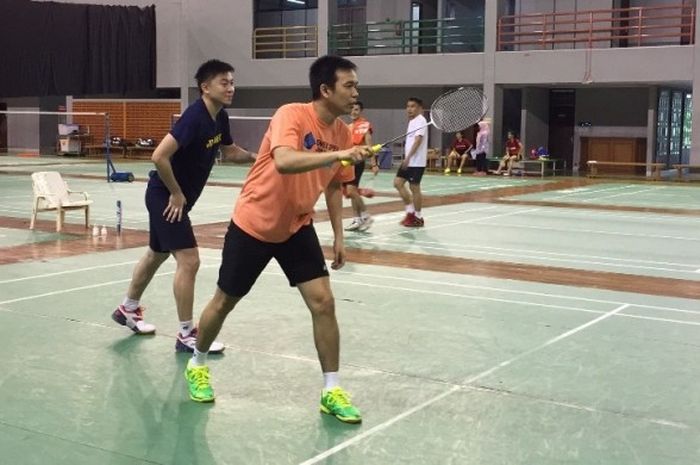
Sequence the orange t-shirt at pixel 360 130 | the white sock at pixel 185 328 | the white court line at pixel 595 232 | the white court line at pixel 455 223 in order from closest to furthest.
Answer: the white sock at pixel 185 328, the orange t-shirt at pixel 360 130, the white court line at pixel 455 223, the white court line at pixel 595 232

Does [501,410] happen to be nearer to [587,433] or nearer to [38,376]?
[587,433]

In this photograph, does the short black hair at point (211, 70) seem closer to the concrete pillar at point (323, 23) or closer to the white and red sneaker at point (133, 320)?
the white and red sneaker at point (133, 320)

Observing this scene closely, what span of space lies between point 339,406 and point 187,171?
87.7 inches

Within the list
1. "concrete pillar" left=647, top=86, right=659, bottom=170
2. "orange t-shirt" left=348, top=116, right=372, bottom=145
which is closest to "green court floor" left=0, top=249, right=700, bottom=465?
"orange t-shirt" left=348, top=116, right=372, bottom=145

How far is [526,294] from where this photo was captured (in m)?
8.83

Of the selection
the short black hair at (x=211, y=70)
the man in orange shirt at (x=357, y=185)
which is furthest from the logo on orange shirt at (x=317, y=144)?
the man in orange shirt at (x=357, y=185)

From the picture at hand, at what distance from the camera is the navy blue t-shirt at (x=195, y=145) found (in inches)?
236

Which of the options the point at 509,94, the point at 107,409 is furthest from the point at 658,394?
the point at 509,94

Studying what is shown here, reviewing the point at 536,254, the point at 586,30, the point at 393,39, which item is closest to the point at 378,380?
the point at 536,254

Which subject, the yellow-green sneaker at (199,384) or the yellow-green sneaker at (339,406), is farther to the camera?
the yellow-green sneaker at (199,384)

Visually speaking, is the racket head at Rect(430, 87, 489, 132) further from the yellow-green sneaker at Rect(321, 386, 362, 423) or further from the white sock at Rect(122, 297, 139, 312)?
the yellow-green sneaker at Rect(321, 386, 362, 423)

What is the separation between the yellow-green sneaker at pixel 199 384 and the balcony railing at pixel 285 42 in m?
31.4

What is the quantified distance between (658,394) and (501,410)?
3.59 feet

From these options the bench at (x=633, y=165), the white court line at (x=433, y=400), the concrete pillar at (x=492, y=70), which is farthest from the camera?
the concrete pillar at (x=492, y=70)
